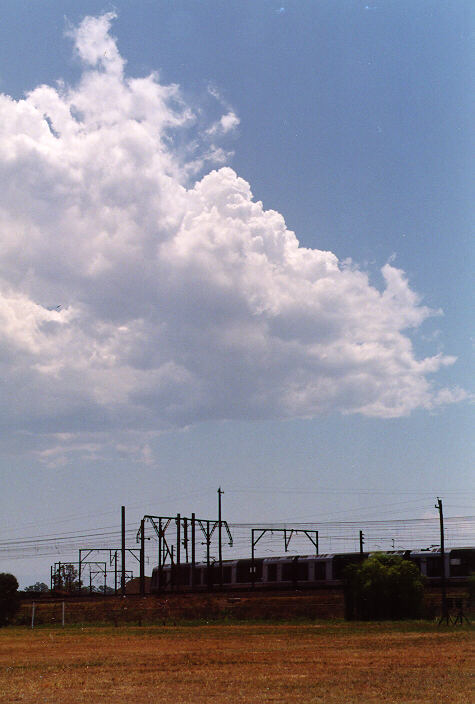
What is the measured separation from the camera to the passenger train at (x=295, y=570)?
2832 inches

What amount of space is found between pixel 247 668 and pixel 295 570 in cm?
5423

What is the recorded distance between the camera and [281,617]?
207ft

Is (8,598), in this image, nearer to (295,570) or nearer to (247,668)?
(295,570)

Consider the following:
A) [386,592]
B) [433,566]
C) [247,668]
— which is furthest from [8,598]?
[247,668]

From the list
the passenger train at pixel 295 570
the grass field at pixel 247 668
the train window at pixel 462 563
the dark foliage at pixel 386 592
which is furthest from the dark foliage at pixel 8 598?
the train window at pixel 462 563

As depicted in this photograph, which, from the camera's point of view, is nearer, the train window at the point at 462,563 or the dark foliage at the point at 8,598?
the train window at the point at 462,563

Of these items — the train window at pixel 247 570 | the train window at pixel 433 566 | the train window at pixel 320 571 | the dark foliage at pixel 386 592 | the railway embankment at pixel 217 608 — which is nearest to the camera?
the dark foliage at pixel 386 592

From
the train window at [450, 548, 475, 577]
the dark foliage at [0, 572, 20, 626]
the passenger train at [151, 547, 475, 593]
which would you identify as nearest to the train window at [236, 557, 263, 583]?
the passenger train at [151, 547, 475, 593]

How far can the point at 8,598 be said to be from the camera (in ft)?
244

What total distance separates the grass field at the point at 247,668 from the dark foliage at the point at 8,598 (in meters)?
30.0

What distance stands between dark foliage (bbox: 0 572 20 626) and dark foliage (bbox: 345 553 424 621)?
1295 inches

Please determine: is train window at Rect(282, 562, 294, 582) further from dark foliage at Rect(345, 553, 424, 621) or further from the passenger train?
dark foliage at Rect(345, 553, 424, 621)

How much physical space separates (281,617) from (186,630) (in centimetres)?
1255

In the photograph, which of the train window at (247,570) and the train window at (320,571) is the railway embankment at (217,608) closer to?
the train window at (320,571)
